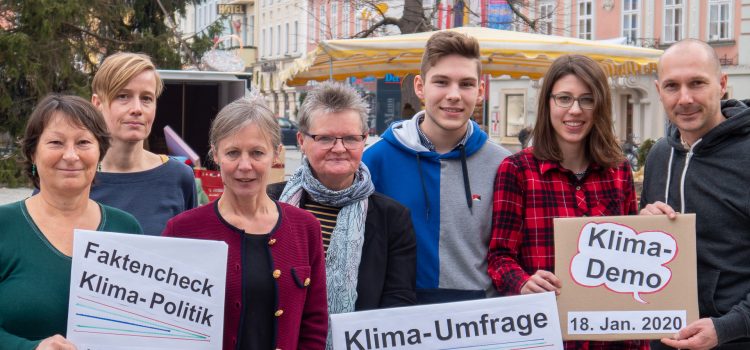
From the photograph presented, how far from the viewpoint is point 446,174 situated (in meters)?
4.09

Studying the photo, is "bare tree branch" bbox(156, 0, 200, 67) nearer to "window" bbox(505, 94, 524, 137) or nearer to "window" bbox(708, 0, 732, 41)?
"window" bbox(708, 0, 732, 41)

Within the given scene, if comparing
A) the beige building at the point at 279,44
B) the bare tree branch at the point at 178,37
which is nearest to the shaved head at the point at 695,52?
the bare tree branch at the point at 178,37

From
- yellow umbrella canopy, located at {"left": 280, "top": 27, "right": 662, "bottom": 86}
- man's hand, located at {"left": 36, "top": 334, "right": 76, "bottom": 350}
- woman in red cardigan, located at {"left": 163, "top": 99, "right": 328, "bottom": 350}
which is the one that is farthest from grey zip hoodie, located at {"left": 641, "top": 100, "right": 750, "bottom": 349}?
yellow umbrella canopy, located at {"left": 280, "top": 27, "right": 662, "bottom": 86}

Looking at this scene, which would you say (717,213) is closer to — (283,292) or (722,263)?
(722,263)

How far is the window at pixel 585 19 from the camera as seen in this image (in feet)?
147

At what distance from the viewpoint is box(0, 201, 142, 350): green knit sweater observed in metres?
3.05

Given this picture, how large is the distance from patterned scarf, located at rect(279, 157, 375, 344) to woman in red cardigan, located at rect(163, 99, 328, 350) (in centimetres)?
24

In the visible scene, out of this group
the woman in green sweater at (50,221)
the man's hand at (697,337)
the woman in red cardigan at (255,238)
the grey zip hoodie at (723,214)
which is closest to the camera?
the woman in green sweater at (50,221)

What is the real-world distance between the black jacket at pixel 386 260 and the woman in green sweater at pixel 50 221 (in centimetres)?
86

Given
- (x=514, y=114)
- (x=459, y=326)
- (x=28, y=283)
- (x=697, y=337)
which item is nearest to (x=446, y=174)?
(x=459, y=326)

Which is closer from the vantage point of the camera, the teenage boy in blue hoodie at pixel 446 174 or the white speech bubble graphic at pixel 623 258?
the white speech bubble graphic at pixel 623 258

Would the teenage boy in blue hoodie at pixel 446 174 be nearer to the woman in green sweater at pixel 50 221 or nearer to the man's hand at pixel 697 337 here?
the man's hand at pixel 697 337

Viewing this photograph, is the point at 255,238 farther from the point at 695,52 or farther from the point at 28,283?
the point at 695,52

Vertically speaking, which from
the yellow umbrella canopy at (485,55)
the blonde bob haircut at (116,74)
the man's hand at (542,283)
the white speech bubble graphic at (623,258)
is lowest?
the man's hand at (542,283)
